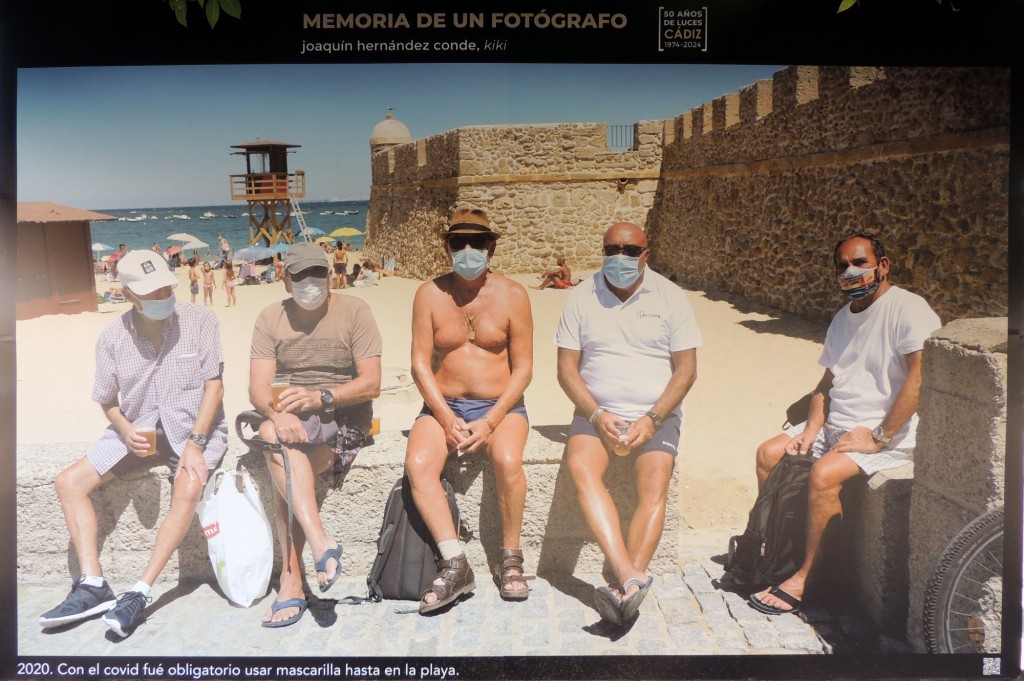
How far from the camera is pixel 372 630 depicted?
415cm

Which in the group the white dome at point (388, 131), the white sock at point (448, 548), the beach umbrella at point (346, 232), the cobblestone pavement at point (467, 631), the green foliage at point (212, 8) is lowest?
the cobblestone pavement at point (467, 631)

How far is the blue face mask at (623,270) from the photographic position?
4.13 metres

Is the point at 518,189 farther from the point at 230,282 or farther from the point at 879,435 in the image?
the point at 879,435

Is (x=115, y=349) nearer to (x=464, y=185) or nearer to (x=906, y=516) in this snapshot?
(x=464, y=185)

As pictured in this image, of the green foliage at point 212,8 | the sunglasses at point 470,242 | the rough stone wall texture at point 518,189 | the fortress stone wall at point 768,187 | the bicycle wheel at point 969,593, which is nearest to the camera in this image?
the bicycle wheel at point 969,593

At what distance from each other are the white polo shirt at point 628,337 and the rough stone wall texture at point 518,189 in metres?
0.30

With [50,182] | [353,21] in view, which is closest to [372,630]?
[50,182]

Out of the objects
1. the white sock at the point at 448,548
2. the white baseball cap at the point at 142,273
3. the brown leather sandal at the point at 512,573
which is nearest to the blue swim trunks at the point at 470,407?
the white sock at the point at 448,548

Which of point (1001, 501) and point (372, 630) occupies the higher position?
point (1001, 501)

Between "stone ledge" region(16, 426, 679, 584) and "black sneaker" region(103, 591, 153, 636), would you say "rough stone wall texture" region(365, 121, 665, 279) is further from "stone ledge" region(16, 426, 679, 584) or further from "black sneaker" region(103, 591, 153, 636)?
"black sneaker" region(103, 591, 153, 636)

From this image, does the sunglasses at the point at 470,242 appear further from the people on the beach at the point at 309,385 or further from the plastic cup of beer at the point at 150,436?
the plastic cup of beer at the point at 150,436

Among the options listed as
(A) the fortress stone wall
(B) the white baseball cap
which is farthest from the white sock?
(B) the white baseball cap

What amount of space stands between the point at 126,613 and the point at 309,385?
1449 millimetres

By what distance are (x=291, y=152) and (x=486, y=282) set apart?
1255 mm
